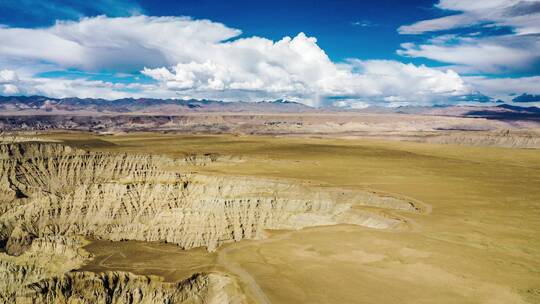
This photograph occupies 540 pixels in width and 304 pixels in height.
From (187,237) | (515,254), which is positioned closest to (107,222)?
(187,237)

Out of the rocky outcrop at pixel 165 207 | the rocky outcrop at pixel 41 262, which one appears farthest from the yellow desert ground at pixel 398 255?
the rocky outcrop at pixel 165 207

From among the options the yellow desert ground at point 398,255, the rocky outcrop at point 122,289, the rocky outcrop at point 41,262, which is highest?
the yellow desert ground at point 398,255

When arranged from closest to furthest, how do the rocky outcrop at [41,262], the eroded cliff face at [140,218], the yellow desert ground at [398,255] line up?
the yellow desert ground at [398,255] < the eroded cliff face at [140,218] < the rocky outcrop at [41,262]

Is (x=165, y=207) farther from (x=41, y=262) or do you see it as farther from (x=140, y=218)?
(x=41, y=262)

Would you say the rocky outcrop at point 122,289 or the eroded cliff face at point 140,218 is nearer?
the rocky outcrop at point 122,289

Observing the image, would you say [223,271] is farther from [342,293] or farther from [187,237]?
[187,237]

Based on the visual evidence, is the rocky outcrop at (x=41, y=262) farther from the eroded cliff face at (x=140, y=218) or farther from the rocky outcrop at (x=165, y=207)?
the rocky outcrop at (x=165, y=207)

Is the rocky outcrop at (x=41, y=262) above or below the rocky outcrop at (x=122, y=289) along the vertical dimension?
below

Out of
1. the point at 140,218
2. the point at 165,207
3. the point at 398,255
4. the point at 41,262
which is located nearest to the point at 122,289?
the point at 41,262
